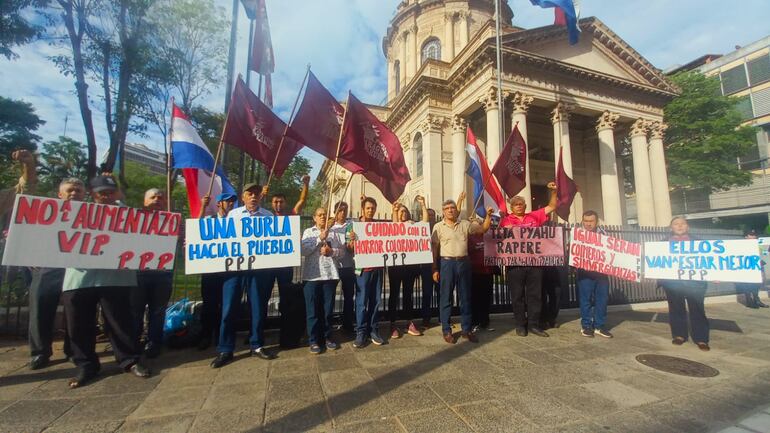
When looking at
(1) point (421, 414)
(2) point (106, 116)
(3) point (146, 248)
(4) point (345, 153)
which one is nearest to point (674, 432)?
(1) point (421, 414)

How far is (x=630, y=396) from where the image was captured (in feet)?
10.5

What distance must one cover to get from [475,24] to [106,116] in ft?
96.6

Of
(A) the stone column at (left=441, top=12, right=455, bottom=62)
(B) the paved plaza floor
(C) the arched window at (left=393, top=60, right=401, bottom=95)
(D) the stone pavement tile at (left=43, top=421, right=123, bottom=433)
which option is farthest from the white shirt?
(C) the arched window at (left=393, top=60, right=401, bottom=95)

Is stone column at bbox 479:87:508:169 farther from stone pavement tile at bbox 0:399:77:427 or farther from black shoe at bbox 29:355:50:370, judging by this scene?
stone pavement tile at bbox 0:399:77:427

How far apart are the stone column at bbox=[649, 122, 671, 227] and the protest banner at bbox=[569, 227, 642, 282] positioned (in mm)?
19542

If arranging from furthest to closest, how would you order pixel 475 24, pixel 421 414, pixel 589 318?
pixel 475 24
pixel 589 318
pixel 421 414

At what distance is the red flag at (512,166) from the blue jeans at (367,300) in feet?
11.0

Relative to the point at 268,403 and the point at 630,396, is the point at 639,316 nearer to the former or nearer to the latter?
the point at 630,396

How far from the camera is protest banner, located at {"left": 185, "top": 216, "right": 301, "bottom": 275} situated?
4059 mm

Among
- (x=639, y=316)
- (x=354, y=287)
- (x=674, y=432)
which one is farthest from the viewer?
(x=639, y=316)

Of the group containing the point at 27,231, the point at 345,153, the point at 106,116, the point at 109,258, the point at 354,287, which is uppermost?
the point at 106,116

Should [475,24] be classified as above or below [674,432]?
above

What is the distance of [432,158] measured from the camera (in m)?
21.6

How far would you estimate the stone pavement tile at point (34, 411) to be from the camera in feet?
8.88
